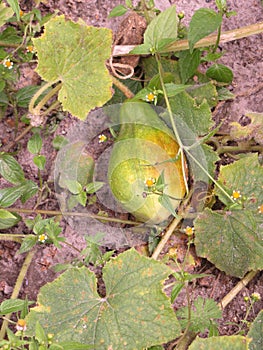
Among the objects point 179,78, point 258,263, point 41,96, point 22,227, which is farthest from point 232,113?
point 22,227

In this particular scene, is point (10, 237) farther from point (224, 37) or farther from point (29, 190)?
point (224, 37)

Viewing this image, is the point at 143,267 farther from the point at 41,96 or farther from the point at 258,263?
the point at 41,96

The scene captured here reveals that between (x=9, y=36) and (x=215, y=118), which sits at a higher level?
(x=9, y=36)

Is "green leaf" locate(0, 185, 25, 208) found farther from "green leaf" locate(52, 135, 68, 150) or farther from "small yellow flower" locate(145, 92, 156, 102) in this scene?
"small yellow flower" locate(145, 92, 156, 102)

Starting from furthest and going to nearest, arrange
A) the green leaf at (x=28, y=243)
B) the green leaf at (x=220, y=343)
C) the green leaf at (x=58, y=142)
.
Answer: the green leaf at (x=58, y=142)
the green leaf at (x=28, y=243)
the green leaf at (x=220, y=343)

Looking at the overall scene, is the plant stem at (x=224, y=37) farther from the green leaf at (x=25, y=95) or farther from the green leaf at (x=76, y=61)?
the green leaf at (x=25, y=95)

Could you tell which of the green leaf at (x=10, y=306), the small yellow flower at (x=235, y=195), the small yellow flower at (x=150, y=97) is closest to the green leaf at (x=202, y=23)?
the small yellow flower at (x=150, y=97)

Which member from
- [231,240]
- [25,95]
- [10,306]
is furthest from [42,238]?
[231,240]
